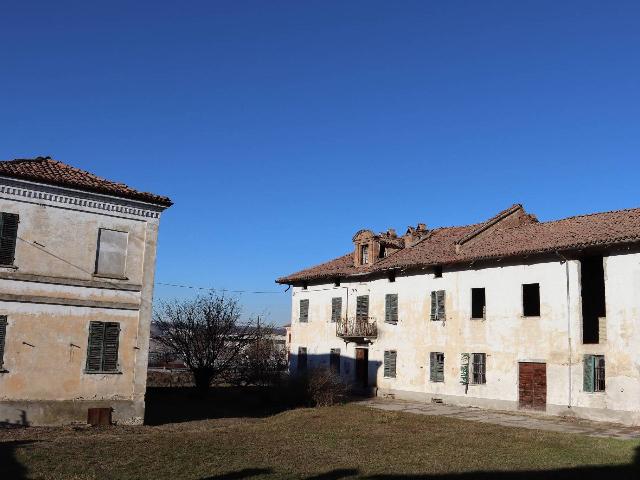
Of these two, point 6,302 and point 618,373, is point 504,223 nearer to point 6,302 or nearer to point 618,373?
point 618,373

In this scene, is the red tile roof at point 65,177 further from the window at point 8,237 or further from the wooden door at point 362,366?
the wooden door at point 362,366

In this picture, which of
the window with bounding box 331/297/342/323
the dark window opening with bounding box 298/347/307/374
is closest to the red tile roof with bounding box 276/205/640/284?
the window with bounding box 331/297/342/323

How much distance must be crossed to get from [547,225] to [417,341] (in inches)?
326

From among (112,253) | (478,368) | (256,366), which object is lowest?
(256,366)

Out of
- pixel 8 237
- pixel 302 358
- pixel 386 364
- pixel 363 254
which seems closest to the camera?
pixel 8 237

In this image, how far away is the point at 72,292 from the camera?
1764 cm

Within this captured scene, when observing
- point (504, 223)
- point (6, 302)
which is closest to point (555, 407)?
point (504, 223)

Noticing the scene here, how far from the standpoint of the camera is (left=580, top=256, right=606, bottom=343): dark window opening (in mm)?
23922

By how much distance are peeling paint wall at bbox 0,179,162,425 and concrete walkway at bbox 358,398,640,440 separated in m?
11.8

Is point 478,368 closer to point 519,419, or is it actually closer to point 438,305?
point 438,305

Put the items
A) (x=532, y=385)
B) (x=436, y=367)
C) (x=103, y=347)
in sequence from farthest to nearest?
(x=436, y=367), (x=532, y=385), (x=103, y=347)

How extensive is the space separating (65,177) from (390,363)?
19.0m

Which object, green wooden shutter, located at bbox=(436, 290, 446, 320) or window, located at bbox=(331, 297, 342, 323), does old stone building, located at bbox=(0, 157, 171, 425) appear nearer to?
green wooden shutter, located at bbox=(436, 290, 446, 320)

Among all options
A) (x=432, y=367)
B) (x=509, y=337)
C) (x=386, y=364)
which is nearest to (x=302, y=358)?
(x=386, y=364)
